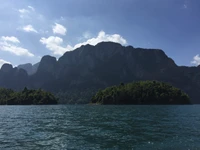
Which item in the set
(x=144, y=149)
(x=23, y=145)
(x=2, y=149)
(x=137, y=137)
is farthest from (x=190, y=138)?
(x=2, y=149)

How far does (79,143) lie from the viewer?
2923 cm

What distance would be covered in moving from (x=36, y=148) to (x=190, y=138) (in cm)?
2054

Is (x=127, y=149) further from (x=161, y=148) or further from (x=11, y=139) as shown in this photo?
(x=11, y=139)

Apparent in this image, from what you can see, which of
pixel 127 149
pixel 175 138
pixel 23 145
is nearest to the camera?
pixel 127 149

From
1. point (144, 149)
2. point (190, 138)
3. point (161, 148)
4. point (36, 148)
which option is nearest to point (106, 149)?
point (144, 149)

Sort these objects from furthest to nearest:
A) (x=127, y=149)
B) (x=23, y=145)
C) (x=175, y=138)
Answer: (x=175, y=138), (x=23, y=145), (x=127, y=149)

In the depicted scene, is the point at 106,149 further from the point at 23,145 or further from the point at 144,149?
the point at 23,145

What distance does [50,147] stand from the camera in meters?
26.9

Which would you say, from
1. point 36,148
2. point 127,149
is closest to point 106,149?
point 127,149

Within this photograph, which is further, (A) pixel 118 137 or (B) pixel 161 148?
(A) pixel 118 137

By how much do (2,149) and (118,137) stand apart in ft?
50.0

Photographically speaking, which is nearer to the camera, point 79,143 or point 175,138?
point 79,143

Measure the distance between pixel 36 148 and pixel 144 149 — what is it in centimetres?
1220

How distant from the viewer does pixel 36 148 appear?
26.4m
